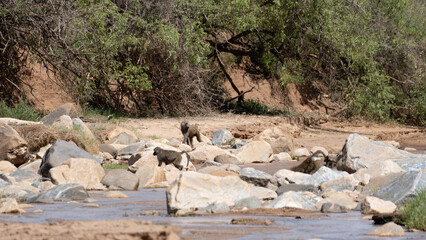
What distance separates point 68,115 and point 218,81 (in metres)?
10.2

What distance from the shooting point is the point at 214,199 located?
775 centimetres

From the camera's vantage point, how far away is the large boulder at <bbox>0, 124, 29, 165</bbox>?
12008 millimetres

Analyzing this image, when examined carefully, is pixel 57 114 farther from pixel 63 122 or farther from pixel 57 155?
pixel 57 155

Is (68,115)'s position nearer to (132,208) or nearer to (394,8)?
(132,208)

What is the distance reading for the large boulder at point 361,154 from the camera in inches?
458

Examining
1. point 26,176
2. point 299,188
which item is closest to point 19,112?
point 26,176

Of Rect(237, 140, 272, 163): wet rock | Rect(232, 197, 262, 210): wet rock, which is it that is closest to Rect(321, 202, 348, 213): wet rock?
Rect(232, 197, 262, 210): wet rock

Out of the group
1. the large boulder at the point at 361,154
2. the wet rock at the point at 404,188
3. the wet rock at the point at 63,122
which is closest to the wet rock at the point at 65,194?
the wet rock at the point at 404,188

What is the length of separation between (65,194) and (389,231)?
14.2ft

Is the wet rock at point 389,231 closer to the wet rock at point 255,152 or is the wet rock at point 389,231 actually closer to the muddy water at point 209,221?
the muddy water at point 209,221

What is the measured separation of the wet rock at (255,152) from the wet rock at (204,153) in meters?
0.53

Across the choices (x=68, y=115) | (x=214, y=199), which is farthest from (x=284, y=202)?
(x=68, y=115)

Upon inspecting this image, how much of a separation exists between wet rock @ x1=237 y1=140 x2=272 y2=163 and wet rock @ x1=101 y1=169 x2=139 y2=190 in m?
4.67

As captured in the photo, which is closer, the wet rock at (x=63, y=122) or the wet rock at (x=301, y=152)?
the wet rock at (x=63, y=122)
